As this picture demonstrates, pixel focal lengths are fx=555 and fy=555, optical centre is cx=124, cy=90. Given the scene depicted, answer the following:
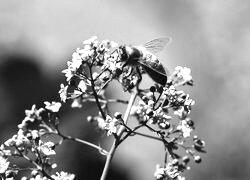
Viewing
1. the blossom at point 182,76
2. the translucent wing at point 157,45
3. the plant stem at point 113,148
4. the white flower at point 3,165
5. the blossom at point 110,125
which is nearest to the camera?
the blossom at point 110,125

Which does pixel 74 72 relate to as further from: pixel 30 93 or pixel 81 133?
pixel 30 93

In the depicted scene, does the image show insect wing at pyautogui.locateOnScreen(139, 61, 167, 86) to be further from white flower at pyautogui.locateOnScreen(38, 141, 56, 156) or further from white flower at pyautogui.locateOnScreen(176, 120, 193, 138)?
white flower at pyautogui.locateOnScreen(38, 141, 56, 156)

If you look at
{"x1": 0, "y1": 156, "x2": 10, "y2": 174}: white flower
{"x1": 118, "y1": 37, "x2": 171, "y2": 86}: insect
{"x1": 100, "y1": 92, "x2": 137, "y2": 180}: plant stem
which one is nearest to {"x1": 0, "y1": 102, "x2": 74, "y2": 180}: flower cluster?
{"x1": 0, "y1": 156, "x2": 10, "y2": 174}: white flower

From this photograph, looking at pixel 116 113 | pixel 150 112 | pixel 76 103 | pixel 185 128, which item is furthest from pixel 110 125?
pixel 76 103

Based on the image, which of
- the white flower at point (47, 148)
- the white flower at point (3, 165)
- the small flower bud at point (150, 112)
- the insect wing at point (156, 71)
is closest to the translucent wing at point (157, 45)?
the insect wing at point (156, 71)

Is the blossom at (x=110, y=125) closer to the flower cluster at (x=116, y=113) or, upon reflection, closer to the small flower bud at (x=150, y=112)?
the flower cluster at (x=116, y=113)

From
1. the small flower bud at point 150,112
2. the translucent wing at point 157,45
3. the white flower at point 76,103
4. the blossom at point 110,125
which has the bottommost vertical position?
the blossom at point 110,125

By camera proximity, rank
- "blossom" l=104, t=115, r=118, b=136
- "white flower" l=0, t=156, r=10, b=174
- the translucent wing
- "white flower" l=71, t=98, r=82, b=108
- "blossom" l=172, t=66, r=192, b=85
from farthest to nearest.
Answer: "white flower" l=71, t=98, r=82, b=108
"blossom" l=172, t=66, r=192, b=85
the translucent wing
"white flower" l=0, t=156, r=10, b=174
"blossom" l=104, t=115, r=118, b=136
